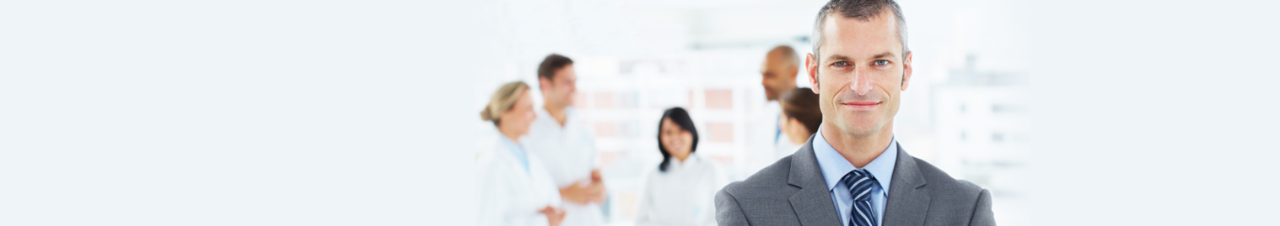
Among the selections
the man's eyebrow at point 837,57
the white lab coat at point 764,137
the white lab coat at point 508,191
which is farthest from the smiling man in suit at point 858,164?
the white lab coat at point 508,191

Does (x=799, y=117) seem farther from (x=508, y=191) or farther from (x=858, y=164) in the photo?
(x=508, y=191)

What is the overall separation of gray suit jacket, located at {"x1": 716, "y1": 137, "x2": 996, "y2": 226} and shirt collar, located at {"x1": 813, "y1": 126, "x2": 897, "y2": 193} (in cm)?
1

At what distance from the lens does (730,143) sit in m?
2.87

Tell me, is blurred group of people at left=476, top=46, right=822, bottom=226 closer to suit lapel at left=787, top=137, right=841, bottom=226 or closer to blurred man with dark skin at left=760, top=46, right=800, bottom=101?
blurred man with dark skin at left=760, top=46, right=800, bottom=101

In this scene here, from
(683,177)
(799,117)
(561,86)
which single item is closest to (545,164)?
(561,86)

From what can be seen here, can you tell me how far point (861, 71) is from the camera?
126 centimetres

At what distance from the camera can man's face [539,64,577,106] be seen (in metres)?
3.13

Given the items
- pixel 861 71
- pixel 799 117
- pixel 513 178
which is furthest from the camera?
pixel 513 178

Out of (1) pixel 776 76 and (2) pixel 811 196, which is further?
(1) pixel 776 76

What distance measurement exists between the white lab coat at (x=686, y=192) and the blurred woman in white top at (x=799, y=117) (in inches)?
22.4

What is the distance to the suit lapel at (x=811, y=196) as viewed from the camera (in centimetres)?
128

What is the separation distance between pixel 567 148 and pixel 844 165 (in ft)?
6.43

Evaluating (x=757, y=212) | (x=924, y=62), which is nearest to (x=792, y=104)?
(x=924, y=62)

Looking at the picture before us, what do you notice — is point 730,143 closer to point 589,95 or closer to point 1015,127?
point 589,95
